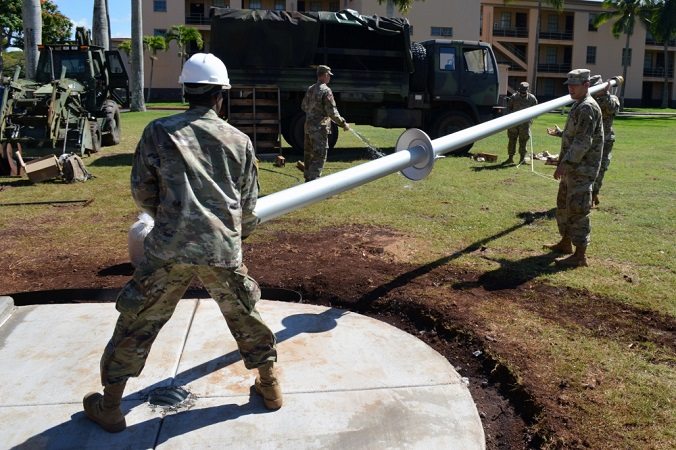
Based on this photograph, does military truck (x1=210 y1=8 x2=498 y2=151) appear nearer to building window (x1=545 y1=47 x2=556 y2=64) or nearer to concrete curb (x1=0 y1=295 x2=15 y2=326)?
concrete curb (x1=0 y1=295 x2=15 y2=326)

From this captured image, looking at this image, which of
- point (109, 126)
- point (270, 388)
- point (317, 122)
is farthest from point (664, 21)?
point (270, 388)

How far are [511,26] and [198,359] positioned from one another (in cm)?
5754

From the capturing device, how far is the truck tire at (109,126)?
16.5 m

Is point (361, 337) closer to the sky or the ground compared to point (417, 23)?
closer to the ground

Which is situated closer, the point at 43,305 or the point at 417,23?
the point at 43,305

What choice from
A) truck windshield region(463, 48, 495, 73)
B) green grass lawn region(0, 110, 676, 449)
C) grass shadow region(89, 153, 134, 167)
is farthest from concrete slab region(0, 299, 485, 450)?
truck windshield region(463, 48, 495, 73)

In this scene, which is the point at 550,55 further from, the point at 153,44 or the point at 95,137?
the point at 95,137

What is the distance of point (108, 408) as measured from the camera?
3.26 meters

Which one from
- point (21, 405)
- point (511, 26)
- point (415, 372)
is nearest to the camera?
point (21, 405)

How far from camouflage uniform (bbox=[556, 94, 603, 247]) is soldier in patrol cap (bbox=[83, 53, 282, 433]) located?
3983 mm

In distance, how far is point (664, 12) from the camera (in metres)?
52.1

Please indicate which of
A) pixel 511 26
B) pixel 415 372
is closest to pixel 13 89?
→ pixel 415 372

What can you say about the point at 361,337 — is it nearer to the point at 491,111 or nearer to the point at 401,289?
the point at 401,289

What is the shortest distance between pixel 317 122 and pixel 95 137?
22.0 feet
